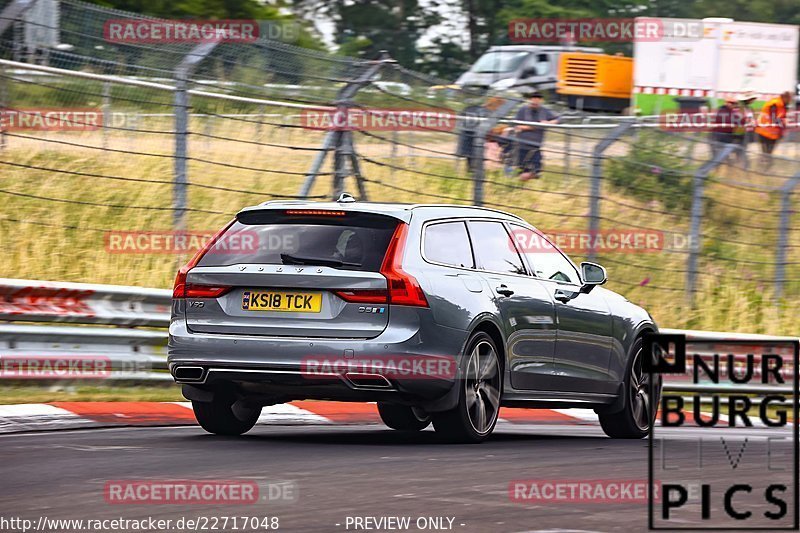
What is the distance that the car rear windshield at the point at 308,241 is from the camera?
952 centimetres

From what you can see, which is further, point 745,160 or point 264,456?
point 745,160

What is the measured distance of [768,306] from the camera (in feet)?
62.9

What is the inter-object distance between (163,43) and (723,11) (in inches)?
1677

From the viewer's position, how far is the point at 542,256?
1107 centimetres

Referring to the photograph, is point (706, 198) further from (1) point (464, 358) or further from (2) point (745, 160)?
(1) point (464, 358)

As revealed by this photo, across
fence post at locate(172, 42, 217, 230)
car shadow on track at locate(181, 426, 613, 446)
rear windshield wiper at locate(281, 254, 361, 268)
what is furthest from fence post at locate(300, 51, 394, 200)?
rear windshield wiper at locate(281, 254, 361, 268)

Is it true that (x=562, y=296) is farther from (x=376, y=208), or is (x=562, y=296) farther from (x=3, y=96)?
(x=3, y=96)

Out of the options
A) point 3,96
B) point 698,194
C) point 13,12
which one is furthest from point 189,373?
point 698,194

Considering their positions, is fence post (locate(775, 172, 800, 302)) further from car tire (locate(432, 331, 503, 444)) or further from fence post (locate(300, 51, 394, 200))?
car tire (locate(432, 331, 503, 444))

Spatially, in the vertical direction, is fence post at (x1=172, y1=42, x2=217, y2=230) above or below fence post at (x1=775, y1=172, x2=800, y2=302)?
above

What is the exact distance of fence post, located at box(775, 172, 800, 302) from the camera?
18.1 m

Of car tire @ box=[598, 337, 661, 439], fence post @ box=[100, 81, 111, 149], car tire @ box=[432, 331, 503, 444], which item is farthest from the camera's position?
fence post @ box=[100, 81, 111, 149]

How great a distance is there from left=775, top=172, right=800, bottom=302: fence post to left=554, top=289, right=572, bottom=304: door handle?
25.1 feet

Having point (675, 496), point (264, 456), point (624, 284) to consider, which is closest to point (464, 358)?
point (264, 456)
